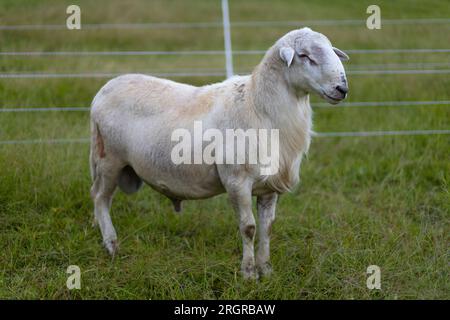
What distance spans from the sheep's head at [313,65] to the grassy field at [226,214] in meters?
1.19

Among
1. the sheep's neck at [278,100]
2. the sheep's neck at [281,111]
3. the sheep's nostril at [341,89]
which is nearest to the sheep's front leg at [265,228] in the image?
the sheep's neck at [281,111]

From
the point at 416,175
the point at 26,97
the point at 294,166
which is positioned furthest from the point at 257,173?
the point at 26,97

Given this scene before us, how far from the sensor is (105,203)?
4656 millimetres

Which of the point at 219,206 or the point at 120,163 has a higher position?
the point at 120,163

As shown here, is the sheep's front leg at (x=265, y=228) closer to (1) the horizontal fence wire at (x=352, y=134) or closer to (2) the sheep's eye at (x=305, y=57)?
(2) the sheep's eye at (x=305, y=57)

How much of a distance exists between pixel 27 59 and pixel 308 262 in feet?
16.3

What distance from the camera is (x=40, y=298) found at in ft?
12.8

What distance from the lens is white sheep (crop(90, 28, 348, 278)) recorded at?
3.75 m

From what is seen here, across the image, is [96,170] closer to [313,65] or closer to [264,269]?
[264,269]

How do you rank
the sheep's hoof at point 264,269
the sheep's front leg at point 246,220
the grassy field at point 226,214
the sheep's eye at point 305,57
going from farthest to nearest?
1. the sheep's hoof at point 264,269
2. the grassy field at point 226,214
3. the sheep's front leg at point 246,220
4. the sheep's eye at point 305,57

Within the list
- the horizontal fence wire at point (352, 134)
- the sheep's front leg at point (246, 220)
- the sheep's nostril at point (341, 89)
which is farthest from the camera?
the horizontal fence wire at point (352, 134)

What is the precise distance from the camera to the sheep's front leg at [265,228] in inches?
165

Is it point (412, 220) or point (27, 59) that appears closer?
point (412, 220)

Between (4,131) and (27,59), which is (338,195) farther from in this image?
(27,59)
